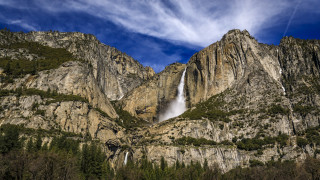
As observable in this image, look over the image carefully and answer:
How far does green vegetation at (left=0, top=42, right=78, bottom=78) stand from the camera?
4715 inches

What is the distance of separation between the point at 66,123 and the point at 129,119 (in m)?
52.7

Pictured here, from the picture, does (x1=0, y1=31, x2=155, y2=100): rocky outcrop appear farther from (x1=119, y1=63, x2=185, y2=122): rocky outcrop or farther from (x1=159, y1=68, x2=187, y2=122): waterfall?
(x1=159, y1=68, x2=187, y2=122): waterfall

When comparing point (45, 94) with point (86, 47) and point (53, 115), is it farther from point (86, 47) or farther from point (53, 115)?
point (86, 47)

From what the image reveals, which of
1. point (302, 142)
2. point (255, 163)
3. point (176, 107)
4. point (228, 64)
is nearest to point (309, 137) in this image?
point (302, 142)

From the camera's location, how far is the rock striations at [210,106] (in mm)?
106250

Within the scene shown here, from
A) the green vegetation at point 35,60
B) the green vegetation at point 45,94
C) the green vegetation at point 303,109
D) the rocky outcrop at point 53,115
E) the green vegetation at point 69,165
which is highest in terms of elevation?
the green vegetation at point 35,60

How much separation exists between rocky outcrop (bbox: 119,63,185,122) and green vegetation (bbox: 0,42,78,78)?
44.4 m

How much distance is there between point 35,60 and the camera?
138m

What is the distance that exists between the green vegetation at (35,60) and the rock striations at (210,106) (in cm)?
181

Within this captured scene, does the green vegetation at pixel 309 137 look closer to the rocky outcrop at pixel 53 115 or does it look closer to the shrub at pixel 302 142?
the shrub at pixel 302 142

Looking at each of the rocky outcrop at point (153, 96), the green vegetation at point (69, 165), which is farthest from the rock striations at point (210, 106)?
the green vegetation at point (69, 165)

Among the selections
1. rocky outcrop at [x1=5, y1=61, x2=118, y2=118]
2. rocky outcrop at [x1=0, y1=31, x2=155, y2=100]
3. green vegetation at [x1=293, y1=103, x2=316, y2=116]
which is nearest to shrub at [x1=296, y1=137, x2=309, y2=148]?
green vegetation at [x1=293, y1=103, x2=316, y2=116]

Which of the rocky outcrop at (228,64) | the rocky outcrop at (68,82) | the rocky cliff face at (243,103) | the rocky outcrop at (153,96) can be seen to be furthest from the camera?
the rocky outcrop at (153,96)

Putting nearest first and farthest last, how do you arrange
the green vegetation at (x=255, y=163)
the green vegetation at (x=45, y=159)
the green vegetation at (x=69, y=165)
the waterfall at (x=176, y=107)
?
1. the green vegetation at (x=45, y=159)
2. the green vegetation at (x=69, y=165)
3. the green vegetation at (x=255, y=163)
4. the waterfall at (x=176, y=107)
